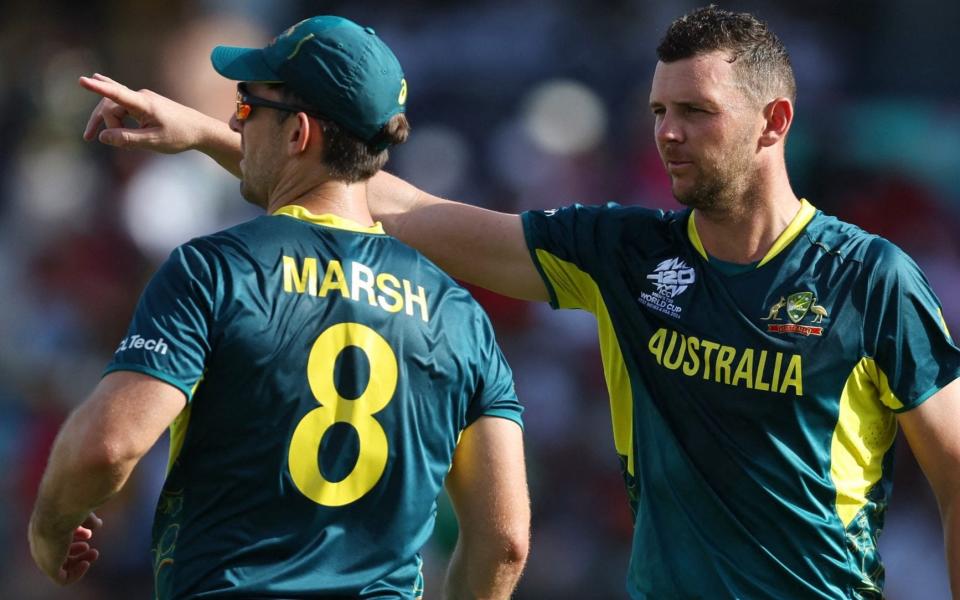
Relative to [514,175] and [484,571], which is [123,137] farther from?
[514,175]

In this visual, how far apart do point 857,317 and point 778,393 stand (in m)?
0.32

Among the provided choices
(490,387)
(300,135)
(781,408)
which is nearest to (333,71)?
(300,135)

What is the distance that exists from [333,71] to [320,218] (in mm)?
386

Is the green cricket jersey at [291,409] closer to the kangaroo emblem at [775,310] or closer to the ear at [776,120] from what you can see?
the kangaroo emblem at [775,310]

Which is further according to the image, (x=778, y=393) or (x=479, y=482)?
(x=778, y=393)

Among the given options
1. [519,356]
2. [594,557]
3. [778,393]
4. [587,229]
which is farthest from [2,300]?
[778,393]

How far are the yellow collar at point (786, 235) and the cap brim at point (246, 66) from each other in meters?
1.48

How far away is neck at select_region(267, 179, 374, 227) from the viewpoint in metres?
3.46

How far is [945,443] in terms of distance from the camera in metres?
3.84

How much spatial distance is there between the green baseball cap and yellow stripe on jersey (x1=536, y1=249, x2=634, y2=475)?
39.8 inches

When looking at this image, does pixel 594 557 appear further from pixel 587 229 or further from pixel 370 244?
pixel 370 244

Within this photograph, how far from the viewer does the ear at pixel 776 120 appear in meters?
4.17

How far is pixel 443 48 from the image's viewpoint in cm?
1074

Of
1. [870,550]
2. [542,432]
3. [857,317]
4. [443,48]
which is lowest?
[542,432]
